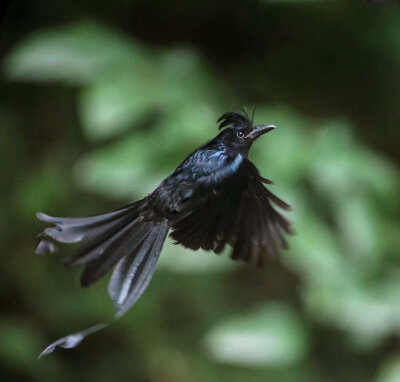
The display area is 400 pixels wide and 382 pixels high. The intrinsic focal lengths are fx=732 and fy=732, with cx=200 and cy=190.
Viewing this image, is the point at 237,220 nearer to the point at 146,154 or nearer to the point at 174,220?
the point at 174,220

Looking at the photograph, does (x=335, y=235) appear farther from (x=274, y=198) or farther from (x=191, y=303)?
(x=274, y=198)

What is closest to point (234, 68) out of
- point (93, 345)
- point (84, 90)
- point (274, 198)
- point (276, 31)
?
point (276, 31)

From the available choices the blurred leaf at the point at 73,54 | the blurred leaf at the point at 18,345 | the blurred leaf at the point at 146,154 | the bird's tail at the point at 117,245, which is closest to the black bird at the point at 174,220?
the bird's tail at the point at 117,245

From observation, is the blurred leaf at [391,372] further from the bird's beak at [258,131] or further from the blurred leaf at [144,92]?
the bird's beak at [258,131]

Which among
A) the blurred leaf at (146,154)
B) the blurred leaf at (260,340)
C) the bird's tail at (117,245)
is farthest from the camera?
the blurred leaf at (260,340)

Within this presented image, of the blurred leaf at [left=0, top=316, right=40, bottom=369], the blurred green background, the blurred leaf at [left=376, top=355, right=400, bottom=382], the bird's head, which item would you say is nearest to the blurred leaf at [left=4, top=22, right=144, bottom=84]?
the blurred green background

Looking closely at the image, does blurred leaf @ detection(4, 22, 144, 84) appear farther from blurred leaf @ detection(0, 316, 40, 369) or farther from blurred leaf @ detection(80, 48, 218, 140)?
blurred leaf @ detection(0, 316, 40, 369)
